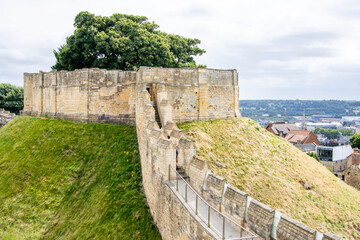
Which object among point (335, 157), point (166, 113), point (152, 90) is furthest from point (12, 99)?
point (335, 157)

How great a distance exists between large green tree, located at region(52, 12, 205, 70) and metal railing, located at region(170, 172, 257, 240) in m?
21.9

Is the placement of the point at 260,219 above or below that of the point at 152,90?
below

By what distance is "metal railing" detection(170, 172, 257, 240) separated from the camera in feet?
27.5

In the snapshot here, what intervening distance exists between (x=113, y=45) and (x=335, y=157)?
51.7m

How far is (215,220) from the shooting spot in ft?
31.1

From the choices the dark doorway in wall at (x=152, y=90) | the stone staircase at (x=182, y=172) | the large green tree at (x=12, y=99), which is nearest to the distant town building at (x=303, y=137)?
the dark doorway in wall at (x=152, y=90)

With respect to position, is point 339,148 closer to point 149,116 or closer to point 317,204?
point 317,204

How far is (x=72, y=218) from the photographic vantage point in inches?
682

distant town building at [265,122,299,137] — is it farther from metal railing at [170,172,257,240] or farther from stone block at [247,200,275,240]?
stone block at [247,200,275,240]

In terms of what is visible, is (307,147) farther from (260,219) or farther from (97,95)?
(260,219)

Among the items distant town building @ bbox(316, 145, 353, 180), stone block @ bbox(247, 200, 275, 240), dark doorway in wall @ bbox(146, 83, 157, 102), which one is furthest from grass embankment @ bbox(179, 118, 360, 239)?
distant town building @ bbox(316, 145, 353, 180)

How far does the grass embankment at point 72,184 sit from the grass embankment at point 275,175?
5847 millimetres

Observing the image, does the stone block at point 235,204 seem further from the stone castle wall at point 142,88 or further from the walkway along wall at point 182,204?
the stone castle wall at point 142,88

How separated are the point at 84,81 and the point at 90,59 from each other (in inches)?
373
